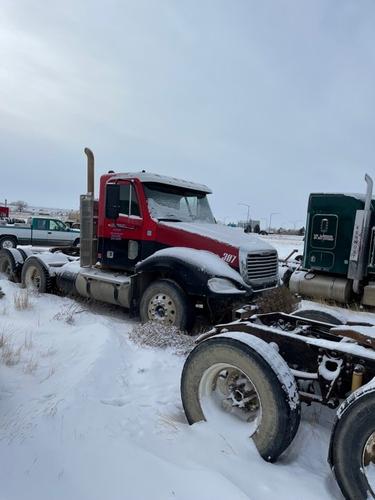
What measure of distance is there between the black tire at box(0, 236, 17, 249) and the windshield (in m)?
14.0

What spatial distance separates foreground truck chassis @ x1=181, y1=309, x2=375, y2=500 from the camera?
2285mm

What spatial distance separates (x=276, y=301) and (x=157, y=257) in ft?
6.96

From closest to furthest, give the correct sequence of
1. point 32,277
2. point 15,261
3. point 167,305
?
1. point 167,305
2. point 32,277
3. point 15,261

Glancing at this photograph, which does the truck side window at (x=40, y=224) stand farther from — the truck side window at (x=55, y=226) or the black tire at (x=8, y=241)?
the black tire at (x=8, y=241)

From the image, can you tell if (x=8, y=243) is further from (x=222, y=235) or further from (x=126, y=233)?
(x=222, y=235)

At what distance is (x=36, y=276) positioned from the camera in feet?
28.6

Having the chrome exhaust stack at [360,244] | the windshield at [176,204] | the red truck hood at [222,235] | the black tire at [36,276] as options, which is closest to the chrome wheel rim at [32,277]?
the black tire at [36,276]

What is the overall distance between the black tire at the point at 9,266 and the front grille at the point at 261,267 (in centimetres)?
594

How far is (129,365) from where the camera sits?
14.1ft

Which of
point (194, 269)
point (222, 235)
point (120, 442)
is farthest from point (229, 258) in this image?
point (120, 442)

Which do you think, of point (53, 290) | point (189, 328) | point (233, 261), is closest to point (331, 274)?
point (233, 261)

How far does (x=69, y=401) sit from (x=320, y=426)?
2.02 m

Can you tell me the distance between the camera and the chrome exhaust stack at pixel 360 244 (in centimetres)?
848

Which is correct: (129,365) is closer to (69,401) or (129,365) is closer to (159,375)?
(159,375)
